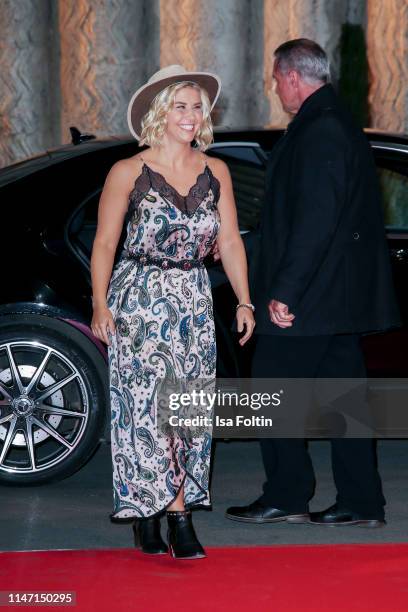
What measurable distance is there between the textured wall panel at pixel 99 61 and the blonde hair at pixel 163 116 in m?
5.25

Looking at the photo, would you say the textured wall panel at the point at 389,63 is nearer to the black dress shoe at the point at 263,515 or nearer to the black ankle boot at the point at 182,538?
the black dress shoe at the point at 263,515

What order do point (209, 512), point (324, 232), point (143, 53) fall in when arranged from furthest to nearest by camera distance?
point (143, 53), point (209, 512), point (324, 232)

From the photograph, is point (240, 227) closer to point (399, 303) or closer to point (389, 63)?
point (399, 303)

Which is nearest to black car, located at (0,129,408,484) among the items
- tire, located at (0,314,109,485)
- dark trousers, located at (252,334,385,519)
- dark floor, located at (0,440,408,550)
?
tire, located at (0,314,109,485)

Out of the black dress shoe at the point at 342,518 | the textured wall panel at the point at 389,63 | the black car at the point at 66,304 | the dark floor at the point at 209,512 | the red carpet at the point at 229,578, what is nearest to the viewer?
the red carpet at the point at 229,578

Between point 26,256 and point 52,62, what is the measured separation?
515cm

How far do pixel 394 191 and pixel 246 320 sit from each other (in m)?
4.16

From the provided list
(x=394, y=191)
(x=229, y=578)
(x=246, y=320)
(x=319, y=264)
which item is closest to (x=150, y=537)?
(x=229, y=578)

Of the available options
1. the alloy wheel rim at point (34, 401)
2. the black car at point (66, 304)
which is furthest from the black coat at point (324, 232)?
the alloy wheel rim at point (34, 401)

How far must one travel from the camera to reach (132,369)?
498 centimetres

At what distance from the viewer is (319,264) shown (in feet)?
16.7

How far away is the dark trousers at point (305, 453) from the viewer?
530 centimetres

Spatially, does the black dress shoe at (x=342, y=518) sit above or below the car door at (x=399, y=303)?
below

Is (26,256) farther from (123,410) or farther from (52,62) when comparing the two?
(52,62)
